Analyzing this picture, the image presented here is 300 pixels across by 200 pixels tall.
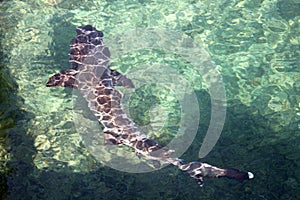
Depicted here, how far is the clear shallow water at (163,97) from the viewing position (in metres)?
7.26

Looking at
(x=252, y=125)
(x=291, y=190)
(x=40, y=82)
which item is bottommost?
(x=291, y=190)

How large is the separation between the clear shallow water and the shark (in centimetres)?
33

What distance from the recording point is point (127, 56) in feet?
32.3

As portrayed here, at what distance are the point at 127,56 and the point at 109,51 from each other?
1.65 feet

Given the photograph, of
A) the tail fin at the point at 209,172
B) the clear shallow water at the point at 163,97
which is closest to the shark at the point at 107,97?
the tail fin at the point at 209,172

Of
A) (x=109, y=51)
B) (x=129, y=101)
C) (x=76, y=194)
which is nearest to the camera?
(x=76, y=194)

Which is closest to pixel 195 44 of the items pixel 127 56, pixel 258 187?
pixel 127 56

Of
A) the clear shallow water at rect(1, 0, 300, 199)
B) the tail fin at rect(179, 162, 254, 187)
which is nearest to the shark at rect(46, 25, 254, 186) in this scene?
the tail fin at rect(179, 162, 254, 187)

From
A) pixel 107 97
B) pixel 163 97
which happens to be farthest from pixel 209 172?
pixel 107 97

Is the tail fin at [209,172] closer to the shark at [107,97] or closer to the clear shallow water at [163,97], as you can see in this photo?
the shark at [107,97]

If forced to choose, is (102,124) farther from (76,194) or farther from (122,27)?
(122,27)

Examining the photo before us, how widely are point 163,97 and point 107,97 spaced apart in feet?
4.86

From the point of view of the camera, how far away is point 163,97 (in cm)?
905

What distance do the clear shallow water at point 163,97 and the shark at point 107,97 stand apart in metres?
0.33
